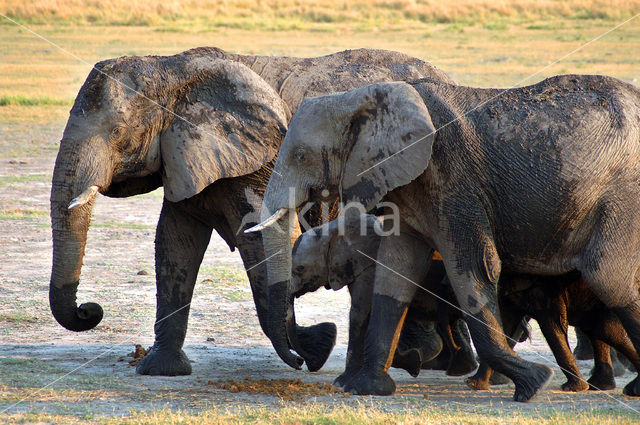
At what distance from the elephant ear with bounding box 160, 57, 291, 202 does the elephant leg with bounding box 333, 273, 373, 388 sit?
1150 millimetres

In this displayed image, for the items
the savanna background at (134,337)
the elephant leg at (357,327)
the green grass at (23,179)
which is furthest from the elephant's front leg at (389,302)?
the green grass at (23,179)

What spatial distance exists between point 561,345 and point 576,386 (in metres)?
0.30

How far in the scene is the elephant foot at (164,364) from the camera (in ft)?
26.3

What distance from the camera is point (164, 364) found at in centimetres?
804

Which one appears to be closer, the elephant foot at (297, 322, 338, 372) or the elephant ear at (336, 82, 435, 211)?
the elephant ear at (336, 82, 435, 211)

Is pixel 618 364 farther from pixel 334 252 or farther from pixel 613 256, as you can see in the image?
pixel 334 252

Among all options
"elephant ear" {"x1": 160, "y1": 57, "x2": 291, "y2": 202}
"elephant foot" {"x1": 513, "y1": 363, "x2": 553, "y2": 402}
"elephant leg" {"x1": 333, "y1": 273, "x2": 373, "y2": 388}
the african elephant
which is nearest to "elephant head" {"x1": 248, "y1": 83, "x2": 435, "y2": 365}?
"elephant ear" {"x1": 160, "y1": 57, "x2": 291, "y2": 202}

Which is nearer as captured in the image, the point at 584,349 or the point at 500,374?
the point at 500,374

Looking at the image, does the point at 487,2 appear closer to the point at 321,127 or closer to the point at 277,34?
the point at 277,34

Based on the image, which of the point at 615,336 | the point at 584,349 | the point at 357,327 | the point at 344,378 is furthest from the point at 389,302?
the point at 584,349

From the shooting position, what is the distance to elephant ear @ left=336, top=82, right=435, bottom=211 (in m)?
6.93

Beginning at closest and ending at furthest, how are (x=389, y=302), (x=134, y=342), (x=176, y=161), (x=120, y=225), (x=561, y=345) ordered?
(x=389, y=302), (x=561, y=345), (x=176, y=161), (x=134, y=342), (x=120, y=225)

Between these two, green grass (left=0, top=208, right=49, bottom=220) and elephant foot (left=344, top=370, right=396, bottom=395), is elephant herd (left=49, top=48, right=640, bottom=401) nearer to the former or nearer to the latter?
elephant foot (left=344, top=370, right=396, bottom=395)

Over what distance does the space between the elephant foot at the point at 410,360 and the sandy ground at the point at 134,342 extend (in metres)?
0.09
